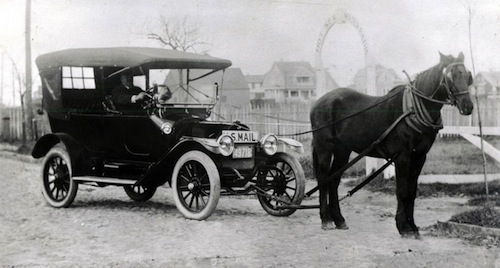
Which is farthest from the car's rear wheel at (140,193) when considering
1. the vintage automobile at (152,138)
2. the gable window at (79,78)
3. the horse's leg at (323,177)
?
the horse's leg at (323,177)

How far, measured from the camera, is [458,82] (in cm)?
570

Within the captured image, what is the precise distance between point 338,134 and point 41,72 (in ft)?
14.5

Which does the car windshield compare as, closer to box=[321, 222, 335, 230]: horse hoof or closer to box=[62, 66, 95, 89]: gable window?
box=[62, 66, 95, 89]: gable window

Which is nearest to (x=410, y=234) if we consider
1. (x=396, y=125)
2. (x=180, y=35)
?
(x=396, y=125)

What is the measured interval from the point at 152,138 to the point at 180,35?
196cm

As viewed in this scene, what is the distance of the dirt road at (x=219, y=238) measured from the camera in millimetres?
5238

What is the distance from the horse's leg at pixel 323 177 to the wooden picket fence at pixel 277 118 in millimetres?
464

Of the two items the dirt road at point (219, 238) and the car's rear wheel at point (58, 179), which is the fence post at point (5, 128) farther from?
the car's rear wheel at point (58, 179)

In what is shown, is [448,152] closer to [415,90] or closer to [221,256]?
[415,90]

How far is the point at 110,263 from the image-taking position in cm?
515

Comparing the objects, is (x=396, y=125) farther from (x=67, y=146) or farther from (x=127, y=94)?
(x=67, y=146)

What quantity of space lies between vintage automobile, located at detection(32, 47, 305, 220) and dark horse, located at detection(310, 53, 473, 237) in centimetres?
58

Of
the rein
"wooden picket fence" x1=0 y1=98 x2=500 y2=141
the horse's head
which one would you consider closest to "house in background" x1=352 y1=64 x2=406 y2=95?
"wooden picket fence" x1=0 y1=98 x2=500 y2=141

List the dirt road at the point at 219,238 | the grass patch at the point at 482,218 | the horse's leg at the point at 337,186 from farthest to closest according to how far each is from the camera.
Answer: the horse's leg at the point at 337,186 < the grass patch at the point at 482,218 < the dirt road at the point at 219,238
